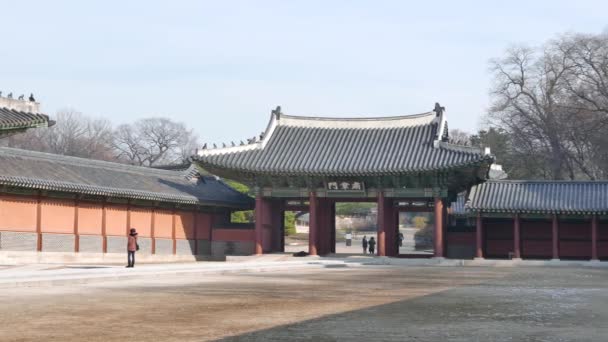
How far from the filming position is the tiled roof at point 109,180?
39938 millimetres

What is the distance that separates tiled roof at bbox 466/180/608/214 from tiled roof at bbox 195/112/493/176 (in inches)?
161

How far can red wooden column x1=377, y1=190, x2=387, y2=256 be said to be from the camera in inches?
1951

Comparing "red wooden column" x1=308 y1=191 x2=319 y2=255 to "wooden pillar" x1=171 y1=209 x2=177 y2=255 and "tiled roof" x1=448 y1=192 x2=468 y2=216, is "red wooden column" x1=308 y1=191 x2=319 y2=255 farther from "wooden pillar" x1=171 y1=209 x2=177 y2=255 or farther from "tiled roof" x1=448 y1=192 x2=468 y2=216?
"tiled roof" x1=448 y1=192 x2=468 y2=216

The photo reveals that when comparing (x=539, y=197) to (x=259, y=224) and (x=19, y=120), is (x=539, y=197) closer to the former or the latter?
(x=259, y=224)

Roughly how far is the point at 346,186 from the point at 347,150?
8.31ft

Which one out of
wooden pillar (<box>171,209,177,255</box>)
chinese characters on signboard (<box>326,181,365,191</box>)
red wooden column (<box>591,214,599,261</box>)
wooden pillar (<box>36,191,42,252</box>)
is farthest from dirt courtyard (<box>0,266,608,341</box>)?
chinese characters on signboard (<box>326,181,365,191</box>)

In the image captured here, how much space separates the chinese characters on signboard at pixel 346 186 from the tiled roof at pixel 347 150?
114cm

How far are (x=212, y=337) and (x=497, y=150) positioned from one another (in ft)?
259

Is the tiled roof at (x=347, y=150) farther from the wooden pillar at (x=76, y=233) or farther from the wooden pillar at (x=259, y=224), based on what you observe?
the wooden pillar at (x=76, y=233)

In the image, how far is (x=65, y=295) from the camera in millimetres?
19734

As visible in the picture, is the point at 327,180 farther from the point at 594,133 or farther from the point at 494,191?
the point at 594,133

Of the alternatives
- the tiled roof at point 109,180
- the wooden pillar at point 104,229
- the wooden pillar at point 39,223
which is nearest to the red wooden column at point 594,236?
the tiled roof at point 109,180

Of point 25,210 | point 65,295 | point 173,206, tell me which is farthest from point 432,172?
point 65,295

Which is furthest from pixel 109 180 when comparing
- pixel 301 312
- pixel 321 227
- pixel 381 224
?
pixel 301 312
